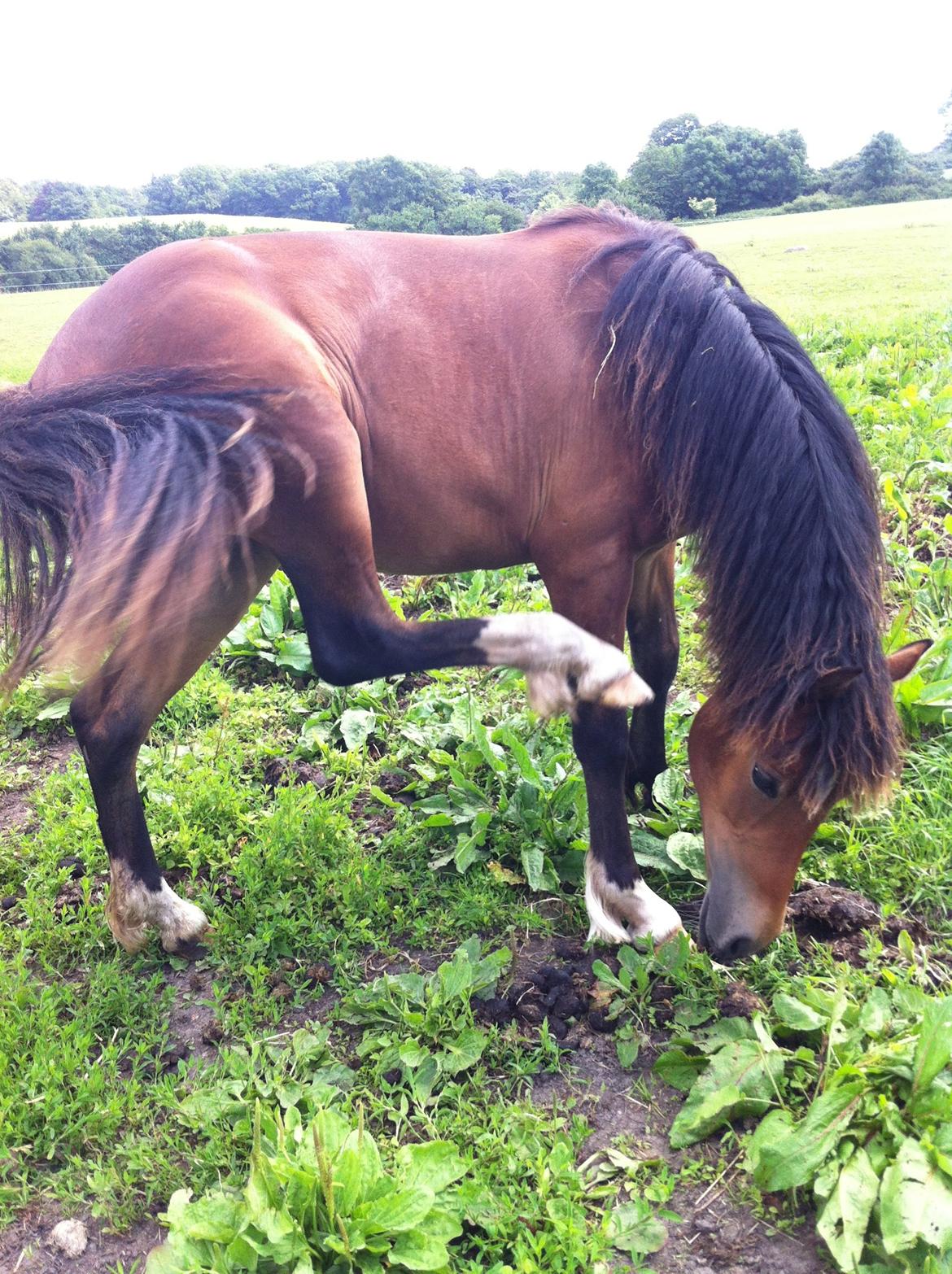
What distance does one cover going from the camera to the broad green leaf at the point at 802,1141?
182 cm

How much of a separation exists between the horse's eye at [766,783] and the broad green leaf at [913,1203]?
838mm

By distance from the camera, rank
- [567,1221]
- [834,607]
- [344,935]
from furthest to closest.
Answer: [344,935] → [834,607] → [567,1221]

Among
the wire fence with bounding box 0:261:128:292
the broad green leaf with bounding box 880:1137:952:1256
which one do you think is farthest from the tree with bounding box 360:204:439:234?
the broad green leaf with bounding box 880:1137:952:1256

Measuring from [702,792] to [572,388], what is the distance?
125cm

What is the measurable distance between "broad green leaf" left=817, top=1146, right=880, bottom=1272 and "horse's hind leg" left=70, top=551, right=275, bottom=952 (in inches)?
74.4

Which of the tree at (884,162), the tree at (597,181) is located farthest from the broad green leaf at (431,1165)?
the tree at (884,162)

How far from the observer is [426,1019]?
92.7 inches

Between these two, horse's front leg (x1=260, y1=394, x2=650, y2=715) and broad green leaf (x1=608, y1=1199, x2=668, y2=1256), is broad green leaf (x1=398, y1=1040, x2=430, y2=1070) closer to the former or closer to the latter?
broad green leaf (x1=608, y1=1199, x2=668, y2=1256)

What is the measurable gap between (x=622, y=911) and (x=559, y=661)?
0.96 metres

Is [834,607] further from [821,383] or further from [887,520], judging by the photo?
[887,520]

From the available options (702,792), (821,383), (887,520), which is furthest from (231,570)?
(887,520)

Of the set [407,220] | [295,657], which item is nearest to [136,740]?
[295,657]

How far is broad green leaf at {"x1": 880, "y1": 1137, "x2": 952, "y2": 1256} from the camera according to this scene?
165 centimetres

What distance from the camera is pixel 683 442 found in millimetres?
2436
